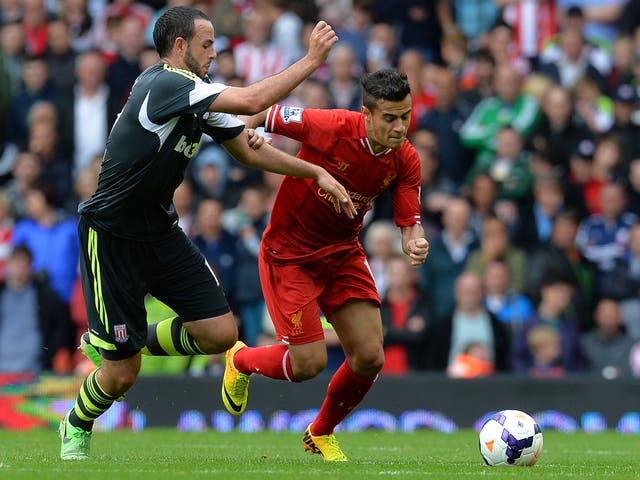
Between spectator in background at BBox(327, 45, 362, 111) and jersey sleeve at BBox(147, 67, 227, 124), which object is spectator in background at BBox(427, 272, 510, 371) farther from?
jersey sleeve at BBox(147, 67, 227, 124)

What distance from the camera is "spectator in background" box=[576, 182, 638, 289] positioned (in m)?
14.4

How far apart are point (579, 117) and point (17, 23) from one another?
7.00m

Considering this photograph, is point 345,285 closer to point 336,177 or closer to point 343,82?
point 336,177

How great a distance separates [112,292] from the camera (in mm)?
8492

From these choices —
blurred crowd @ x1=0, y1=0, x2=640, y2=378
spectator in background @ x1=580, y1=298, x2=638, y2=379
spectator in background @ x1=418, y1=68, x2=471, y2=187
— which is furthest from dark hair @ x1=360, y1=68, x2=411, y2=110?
spectator in background @ x1=418, y1=68, x2=471, y2=187

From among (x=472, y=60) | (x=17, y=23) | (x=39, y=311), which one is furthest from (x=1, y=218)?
(x=472, y=60)

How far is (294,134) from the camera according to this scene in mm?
9180

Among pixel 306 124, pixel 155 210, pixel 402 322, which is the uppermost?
pixel 306 124

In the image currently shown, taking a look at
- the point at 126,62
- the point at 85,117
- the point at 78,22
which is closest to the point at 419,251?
the point at 85,117

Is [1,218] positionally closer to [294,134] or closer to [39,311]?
[39,311]

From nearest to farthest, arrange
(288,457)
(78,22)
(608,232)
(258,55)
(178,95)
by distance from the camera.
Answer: (178,95)
(288,457)
(608,232)
(258,55)
(78,22)

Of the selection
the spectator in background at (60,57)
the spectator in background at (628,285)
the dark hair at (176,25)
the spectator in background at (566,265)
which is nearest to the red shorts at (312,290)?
the dark hair at (176,25)

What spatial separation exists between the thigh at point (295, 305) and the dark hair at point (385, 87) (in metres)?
1.28

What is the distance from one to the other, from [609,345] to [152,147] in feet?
23.5
